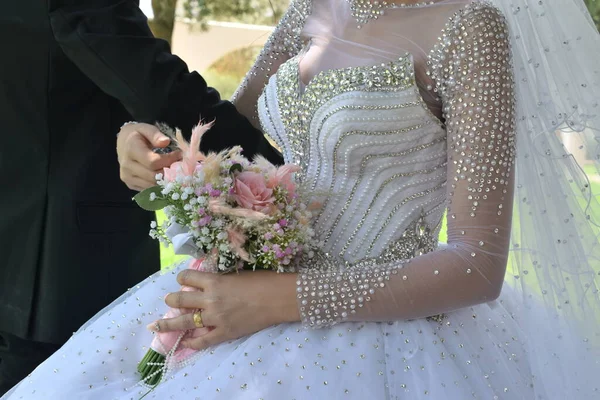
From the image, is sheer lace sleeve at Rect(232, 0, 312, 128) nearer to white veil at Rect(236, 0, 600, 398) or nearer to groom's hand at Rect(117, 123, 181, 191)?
groom's hand at Rect(117, 123, 181, 191)

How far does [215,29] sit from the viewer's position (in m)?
11.6

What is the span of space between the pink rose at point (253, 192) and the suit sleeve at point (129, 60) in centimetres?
55

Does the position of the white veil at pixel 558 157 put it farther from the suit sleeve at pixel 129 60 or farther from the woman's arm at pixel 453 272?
the suit sleeve at pixel 129 60

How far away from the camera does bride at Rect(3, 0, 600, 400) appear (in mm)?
1564

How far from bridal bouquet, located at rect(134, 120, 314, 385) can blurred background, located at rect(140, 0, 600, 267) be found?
16.3ft

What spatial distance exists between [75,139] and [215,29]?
9.83 metres

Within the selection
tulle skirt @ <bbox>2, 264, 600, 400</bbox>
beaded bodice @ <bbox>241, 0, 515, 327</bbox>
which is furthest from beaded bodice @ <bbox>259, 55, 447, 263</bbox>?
tulle skirt @ <bbox>2, 264, 600, 400</bbox>

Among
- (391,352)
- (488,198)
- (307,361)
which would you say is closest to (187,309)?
(307,361)

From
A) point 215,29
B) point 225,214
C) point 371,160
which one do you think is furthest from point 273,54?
point 215,29

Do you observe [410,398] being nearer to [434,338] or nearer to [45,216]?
[434,338]

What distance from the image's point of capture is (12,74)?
204cm

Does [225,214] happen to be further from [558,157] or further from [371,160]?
[558,157]

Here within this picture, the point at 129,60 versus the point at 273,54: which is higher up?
the point at 129,60

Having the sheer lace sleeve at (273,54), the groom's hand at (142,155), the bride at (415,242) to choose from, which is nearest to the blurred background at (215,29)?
the sheer lace sleeve at (273,54)
